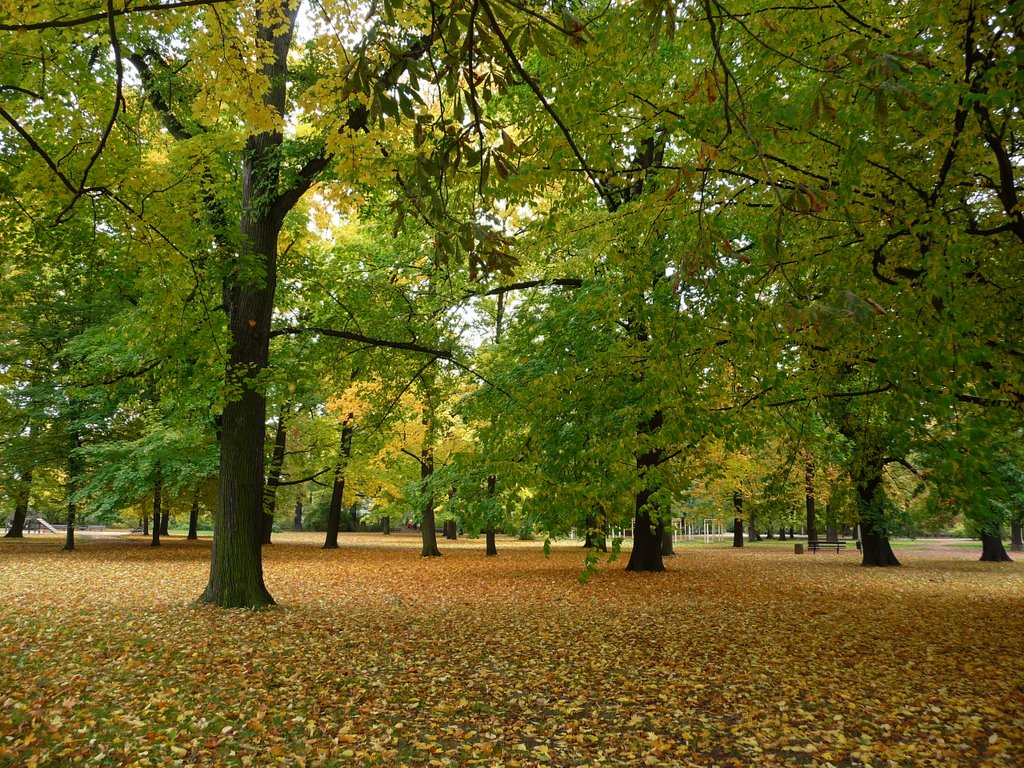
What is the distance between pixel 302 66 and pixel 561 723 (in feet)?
30.9

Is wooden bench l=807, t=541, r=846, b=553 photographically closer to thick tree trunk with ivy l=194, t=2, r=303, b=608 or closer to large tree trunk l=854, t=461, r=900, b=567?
large tree trunk l=854, t=461, r=900, b=567

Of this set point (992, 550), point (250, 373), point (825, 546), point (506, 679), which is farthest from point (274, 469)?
point (825, 546)

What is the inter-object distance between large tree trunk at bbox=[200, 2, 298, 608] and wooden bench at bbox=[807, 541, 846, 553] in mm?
25962

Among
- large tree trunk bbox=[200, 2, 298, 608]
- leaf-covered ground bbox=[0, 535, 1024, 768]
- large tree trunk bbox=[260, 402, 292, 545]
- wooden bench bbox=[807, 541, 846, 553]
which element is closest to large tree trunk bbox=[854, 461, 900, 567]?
leaf-covered ground bbox=[0, 535, 1024, 768]

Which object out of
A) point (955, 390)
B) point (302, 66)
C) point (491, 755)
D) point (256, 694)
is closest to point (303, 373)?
point (302, 66)

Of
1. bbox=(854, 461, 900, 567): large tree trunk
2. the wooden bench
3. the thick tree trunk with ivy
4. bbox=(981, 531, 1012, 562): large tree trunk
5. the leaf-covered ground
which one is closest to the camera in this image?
the leaf-covered ground

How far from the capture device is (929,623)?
915 cm

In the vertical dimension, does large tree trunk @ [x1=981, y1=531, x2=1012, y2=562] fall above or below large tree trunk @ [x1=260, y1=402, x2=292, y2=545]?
below

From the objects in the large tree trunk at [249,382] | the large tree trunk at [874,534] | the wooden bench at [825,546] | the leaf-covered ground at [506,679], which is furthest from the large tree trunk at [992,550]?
the large tree trunk at [249,382]

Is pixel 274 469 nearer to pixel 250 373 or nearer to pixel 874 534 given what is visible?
pixel 250 373

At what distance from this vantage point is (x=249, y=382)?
330 inches

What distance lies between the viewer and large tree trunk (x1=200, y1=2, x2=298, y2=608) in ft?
29.0

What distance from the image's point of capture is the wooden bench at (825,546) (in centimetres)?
2795

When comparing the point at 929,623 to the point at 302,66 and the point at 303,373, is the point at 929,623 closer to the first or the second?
the point at 303,373
